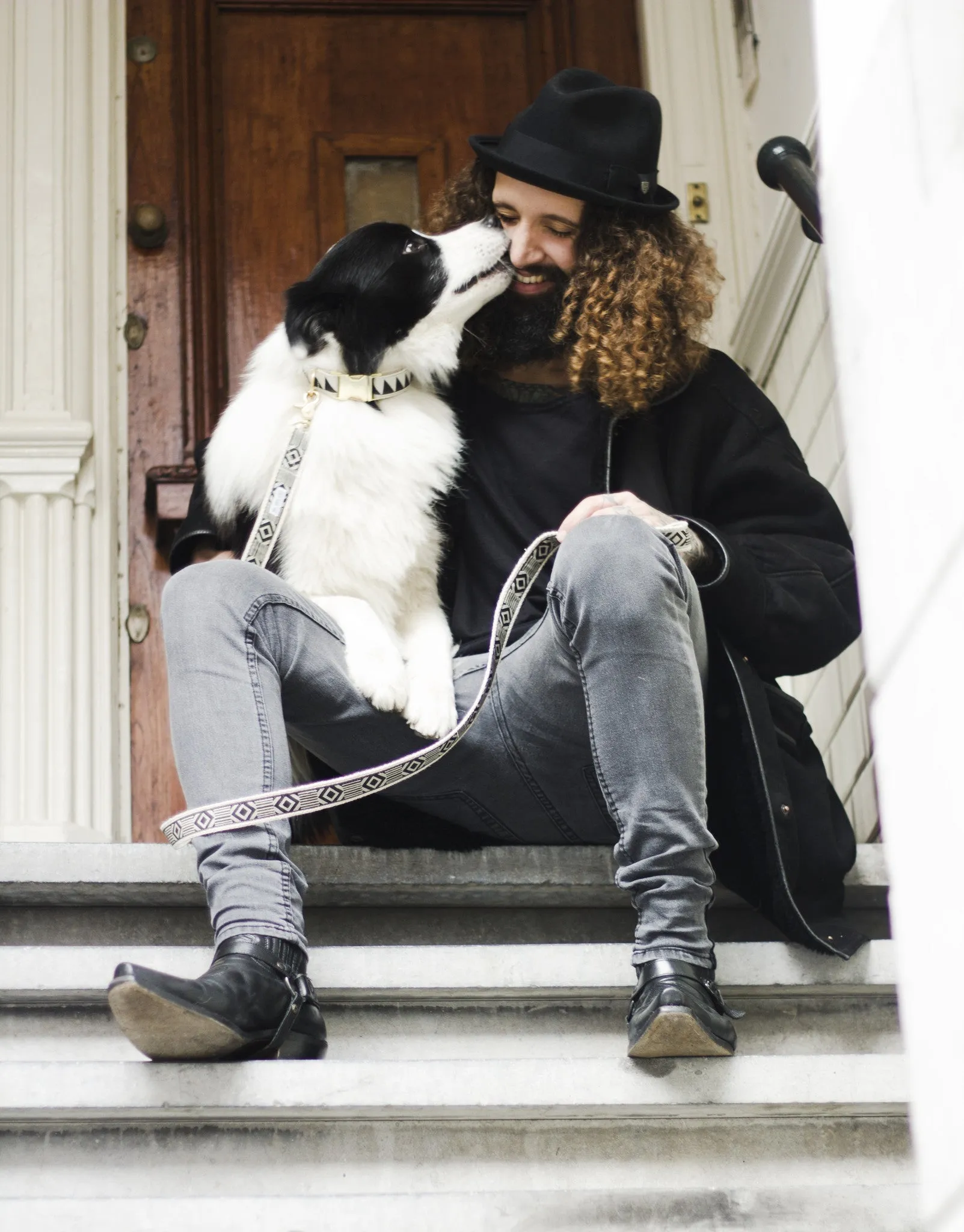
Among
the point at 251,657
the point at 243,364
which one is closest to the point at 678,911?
the point at 251,657

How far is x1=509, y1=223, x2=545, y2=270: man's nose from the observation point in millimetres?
2248

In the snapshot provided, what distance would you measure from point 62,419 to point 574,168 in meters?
1.35

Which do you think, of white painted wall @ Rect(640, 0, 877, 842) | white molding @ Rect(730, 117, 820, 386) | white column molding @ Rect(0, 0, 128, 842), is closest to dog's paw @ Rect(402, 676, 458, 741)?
white painted wall @ Rect(640, 0, 877, 842)

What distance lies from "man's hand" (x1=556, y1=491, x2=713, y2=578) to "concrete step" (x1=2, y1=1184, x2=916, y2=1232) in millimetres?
687

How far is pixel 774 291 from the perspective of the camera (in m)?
3.06

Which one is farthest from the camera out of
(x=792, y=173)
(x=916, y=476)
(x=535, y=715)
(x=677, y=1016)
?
(x=792, y=173)

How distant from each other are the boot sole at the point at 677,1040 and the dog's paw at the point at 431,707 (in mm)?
493

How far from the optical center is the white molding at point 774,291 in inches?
115

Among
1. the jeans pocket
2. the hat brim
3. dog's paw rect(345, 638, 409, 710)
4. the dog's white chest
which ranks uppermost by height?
the hat brim

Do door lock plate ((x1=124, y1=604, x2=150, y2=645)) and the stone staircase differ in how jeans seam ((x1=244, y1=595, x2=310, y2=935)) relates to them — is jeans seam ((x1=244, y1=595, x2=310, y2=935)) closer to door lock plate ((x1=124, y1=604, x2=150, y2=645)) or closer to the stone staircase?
the stone staircase

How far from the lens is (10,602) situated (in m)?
2.99

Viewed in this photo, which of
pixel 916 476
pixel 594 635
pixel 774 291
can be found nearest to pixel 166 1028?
pixel 594 635

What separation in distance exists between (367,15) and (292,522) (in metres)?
1.84

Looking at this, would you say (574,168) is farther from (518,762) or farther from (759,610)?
(518,762)
